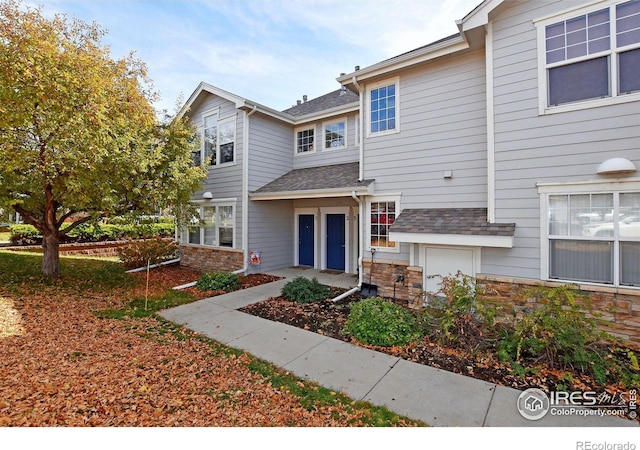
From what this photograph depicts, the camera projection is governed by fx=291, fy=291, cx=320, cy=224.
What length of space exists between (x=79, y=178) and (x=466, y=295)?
809cm

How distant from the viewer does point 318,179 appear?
31.2 ft

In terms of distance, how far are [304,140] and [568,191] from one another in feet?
27.9

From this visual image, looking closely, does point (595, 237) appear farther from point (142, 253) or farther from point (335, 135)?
point (142, 253)

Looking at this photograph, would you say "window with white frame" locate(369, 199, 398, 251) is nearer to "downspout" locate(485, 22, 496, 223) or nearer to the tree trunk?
"downspout" locate(485, 22, 496, 223)

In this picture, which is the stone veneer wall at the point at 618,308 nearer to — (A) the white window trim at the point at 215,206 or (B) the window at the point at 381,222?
(B) the window at the point at 381,222

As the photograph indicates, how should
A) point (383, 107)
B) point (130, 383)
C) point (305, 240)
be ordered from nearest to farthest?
point (130, 383) → point (383, 107) → point (305, 240)

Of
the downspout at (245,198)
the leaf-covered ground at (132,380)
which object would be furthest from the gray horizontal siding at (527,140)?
the downspout at (245,198)

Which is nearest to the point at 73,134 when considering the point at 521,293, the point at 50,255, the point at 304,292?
the point at 50,255

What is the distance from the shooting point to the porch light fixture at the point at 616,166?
15.0 feet

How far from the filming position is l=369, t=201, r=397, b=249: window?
761cm

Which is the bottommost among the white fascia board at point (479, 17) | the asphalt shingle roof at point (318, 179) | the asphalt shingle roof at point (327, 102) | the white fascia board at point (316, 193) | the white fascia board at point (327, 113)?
the white fascia board at point (316, 193)

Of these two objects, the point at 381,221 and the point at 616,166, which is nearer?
the point at 616,166

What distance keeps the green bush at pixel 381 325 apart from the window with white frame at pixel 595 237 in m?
2.81
